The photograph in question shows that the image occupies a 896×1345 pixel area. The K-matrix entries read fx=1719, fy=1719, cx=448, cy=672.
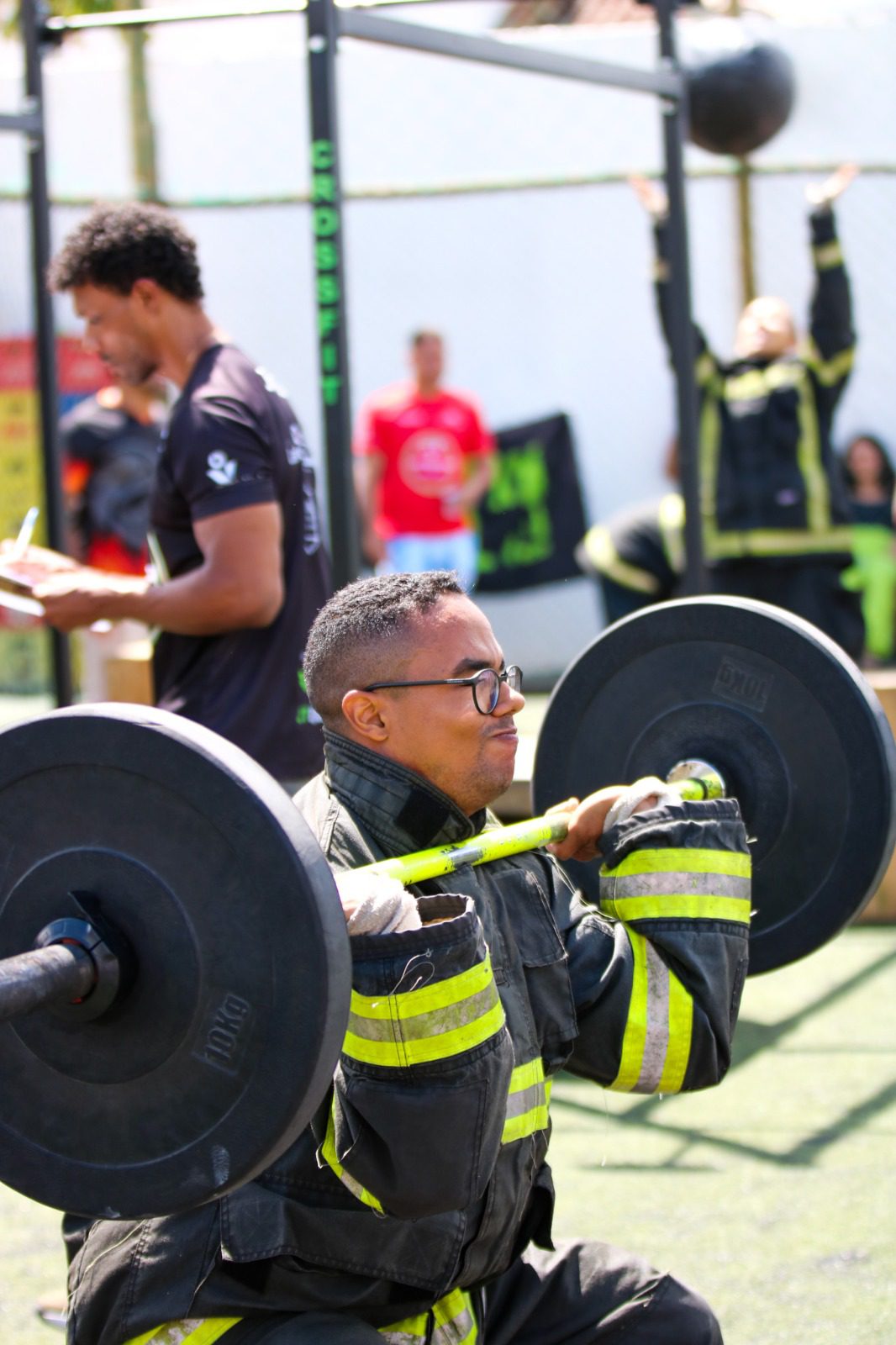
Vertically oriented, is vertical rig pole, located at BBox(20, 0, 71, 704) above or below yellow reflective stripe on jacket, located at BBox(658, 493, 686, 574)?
above

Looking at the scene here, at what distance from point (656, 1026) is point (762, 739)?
1.63ft

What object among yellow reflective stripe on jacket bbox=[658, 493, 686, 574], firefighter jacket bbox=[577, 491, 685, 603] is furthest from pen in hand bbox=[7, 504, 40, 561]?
firefighter jacket bbox=[577, 491, 685, 603]

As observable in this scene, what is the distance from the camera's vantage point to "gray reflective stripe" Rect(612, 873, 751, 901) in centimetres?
210

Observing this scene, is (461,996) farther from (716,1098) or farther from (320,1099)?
(716,1098)

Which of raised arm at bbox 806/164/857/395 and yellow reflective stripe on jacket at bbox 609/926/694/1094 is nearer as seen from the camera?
yellow reflective stripe on jacket at bbox 609/926/694/1094

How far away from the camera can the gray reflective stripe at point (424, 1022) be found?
1705 mm

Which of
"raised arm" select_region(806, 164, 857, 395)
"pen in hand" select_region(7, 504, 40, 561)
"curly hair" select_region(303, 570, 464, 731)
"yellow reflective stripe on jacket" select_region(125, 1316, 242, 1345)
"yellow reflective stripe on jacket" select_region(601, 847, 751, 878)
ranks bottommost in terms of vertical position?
"yellow reflective stripe on jacket" select_region(125, 1316, 242, 1345)

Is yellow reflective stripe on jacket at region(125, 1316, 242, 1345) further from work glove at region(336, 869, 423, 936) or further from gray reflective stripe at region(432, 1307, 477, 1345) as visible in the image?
work glove at region(336, 869, 423, 936)

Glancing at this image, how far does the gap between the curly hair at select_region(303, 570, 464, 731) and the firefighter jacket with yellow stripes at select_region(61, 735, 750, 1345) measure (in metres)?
0.07

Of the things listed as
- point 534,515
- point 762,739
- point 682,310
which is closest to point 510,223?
point 534,515

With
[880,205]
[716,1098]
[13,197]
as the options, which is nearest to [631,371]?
[880,205]

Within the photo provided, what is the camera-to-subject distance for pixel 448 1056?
1.72 metres

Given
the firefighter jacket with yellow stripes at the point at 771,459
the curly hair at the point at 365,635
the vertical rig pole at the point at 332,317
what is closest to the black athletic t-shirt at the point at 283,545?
the vertical rig pole at the point at 332,317

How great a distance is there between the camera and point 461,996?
172 cm
